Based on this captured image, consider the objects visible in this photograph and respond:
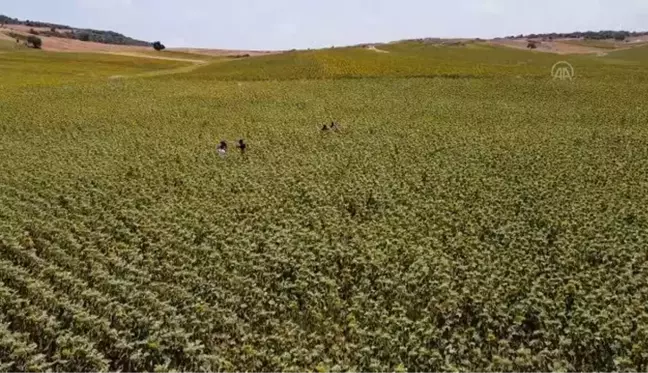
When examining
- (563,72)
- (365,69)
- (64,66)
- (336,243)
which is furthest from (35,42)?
(336,243)

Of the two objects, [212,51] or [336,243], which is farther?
[212,51]

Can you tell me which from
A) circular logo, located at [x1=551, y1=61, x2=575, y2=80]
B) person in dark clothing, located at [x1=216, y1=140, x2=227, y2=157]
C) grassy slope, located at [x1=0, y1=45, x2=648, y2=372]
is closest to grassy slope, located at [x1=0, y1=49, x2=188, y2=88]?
grassy slope, located at [x1=0, y1=45, x2=648, y2=372]

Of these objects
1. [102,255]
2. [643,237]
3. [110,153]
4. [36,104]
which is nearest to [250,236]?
[102,255]

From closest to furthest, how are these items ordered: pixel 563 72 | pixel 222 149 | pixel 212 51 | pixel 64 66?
pixel 222 149
pixel 563 72
pixel 64 66
pixel 212 51

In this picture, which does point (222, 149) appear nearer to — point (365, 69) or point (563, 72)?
point (365, 69)

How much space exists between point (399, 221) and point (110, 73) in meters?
61.4

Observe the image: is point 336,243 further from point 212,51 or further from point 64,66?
point 212,51

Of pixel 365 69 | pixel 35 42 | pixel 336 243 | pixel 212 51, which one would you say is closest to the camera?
pixel 336 243

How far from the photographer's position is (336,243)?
619 inches

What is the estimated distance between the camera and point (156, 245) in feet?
51.1

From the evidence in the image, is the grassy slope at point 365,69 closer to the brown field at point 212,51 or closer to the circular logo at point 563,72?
the circular logo at point 563,72

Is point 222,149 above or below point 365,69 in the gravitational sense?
below

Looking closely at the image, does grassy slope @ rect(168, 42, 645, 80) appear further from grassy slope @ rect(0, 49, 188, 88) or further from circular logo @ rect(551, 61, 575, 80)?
grassy slope @ rect(0, 49, 188, 88)

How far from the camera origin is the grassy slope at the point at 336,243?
10906mm
